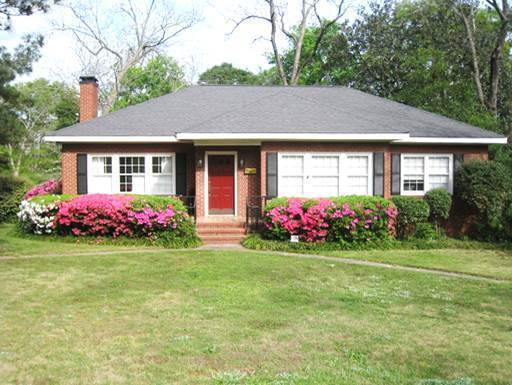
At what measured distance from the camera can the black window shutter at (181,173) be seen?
1538 centimetres

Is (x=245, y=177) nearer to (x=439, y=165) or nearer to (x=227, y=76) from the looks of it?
(x=439, y=165)

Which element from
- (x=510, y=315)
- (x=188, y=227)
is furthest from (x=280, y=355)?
(x=188, y=227)

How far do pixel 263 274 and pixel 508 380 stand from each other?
17.4ft

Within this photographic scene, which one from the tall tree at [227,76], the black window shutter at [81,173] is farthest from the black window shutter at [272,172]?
the tall tree at [227,76]

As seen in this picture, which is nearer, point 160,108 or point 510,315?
point 510,315

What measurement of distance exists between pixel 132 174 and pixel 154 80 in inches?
1100

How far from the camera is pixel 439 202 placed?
47.1 ft

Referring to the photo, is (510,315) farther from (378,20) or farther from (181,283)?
(378,20)

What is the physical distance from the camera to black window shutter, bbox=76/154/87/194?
1520 cm

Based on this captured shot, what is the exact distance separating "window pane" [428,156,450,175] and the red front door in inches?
253

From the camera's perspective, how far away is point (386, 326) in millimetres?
5949

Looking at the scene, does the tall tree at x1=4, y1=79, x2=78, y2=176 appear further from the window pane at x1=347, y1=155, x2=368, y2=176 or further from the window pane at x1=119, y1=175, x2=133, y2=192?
the window pane at x1=347, y1=155, x2=368, y2=176

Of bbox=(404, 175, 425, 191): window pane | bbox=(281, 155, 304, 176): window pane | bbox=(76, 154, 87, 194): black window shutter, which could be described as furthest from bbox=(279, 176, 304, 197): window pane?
bbox=(76, 154, 87, 194): black window shutter

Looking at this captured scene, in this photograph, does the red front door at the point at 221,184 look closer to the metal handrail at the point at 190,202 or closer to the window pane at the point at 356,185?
the metal handrail at the point at 190,202
